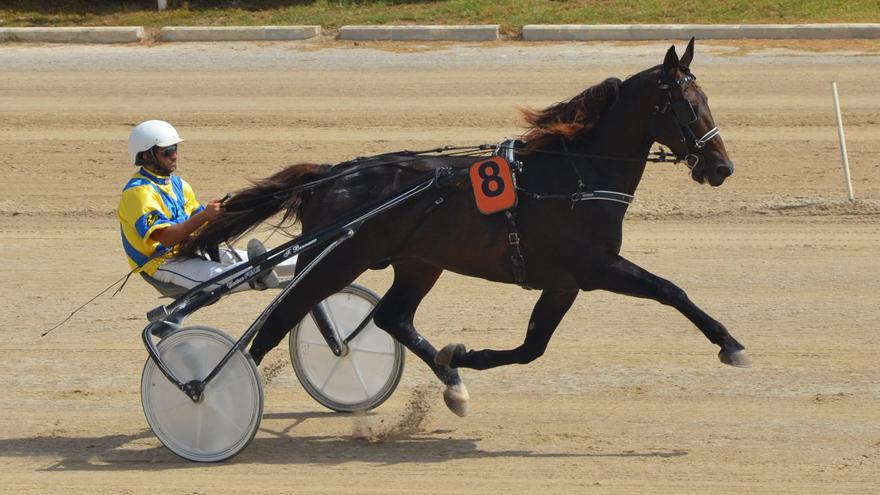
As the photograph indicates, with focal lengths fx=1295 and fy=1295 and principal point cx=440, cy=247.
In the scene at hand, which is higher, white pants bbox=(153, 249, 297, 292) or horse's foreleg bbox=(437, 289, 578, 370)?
white pants bbox=(153, 249, 297, 292)

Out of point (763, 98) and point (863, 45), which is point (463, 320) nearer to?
point (763, 98)

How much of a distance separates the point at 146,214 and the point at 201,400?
90cm

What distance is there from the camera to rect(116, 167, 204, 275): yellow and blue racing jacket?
592cm

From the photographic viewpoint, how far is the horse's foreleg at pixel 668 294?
215 inches

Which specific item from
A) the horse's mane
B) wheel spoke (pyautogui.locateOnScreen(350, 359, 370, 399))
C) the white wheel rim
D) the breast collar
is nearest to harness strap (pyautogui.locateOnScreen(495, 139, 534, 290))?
the breast collar

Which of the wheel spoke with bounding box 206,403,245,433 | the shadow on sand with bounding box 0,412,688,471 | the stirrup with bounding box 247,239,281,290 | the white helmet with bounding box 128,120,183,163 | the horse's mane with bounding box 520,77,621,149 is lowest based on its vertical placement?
the shadow on sand with bounding box 0,412,688,471

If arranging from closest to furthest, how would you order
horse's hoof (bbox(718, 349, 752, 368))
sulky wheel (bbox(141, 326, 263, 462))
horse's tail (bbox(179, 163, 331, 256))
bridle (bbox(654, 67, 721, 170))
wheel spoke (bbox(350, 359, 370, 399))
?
horse's hoof (bbox(718, 349, 752, 368))
bridle (bbox(654, 67, 721, 170))
sulky wheel (bbox(141, 326, 263, 462))
horse's tail (bbox(179, 163, 331, 256))
wheel spoke (bbox(350, 359, 370, 399))

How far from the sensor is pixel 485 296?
8383mm

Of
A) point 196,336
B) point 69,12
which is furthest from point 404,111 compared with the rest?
point 196,336

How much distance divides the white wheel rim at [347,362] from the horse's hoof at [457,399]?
1.60 ft

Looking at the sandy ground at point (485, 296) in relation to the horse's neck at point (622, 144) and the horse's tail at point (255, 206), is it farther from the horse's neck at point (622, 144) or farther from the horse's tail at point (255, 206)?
the horse's neck at point (622, 144)

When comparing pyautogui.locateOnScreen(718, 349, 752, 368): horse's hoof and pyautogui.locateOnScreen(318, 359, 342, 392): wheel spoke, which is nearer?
pyautogui.locateOnScreen(718, 349, 752, 368): horse's hoof

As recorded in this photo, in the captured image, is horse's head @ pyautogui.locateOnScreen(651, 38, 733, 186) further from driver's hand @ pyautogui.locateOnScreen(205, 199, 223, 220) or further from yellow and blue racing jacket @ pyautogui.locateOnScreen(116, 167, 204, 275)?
yellow and blue racing jacket @ pyautogui.locateOnScreen(116, 167, 204, 275)

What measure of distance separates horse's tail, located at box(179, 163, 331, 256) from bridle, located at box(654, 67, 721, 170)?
1.64m
